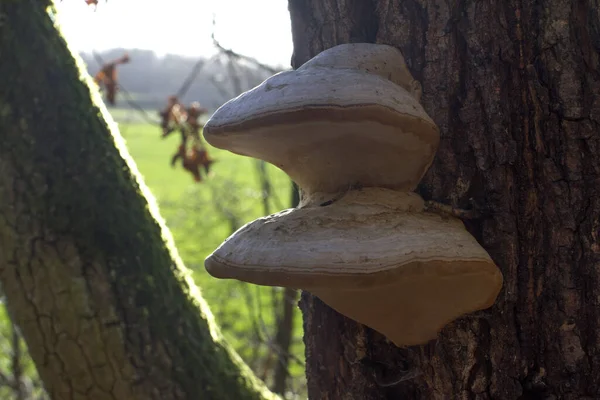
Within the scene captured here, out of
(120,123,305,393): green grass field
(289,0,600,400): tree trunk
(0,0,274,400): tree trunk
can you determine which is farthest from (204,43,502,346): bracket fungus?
(120,123,305,393): green grass field

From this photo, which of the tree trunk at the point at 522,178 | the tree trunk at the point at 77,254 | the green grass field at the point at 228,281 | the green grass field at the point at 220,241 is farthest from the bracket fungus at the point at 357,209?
the green grass field at the point at 220,241

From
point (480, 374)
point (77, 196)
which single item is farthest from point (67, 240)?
point (480, 374)

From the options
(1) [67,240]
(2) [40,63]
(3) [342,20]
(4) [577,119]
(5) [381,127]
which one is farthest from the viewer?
(2) [40,63]

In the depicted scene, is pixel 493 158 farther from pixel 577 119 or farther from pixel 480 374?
pixel 480 374

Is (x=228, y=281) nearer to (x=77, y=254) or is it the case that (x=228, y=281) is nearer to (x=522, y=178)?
(x=77, y=254)

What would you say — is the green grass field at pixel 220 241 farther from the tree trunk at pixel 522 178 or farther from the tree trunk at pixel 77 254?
the tree trunk at pixel 522 178

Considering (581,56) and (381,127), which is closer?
(381,127)
